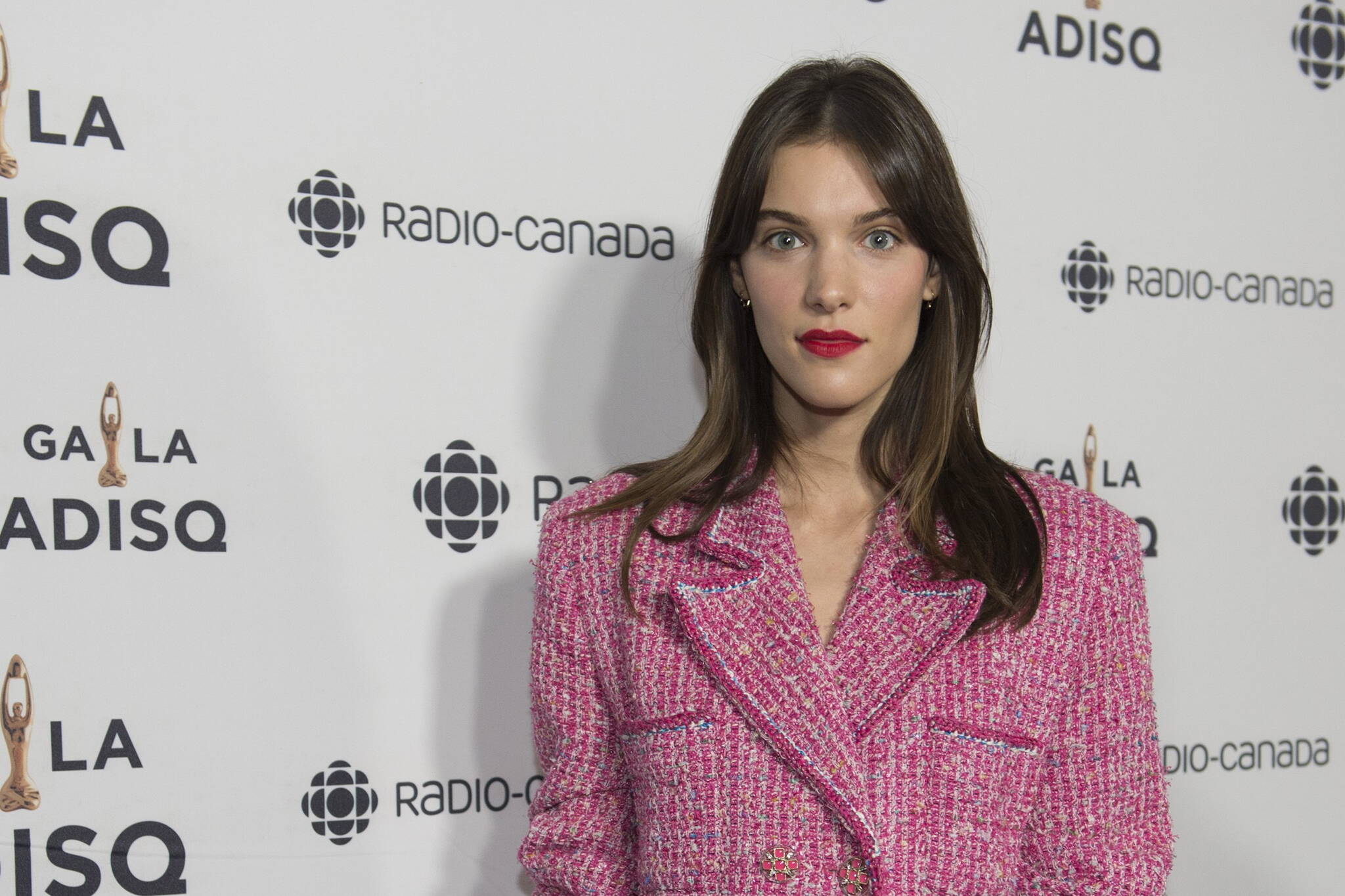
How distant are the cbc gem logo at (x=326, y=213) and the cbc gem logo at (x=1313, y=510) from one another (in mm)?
1486

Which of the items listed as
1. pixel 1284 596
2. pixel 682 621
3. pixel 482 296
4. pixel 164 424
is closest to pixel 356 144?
pixel 482 296

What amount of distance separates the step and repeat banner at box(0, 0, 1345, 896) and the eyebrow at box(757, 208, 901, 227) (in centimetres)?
46

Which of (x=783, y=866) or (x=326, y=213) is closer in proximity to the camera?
(x=783, y=866)

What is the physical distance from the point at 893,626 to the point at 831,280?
0.34 metres

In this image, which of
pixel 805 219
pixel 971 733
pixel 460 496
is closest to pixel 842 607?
pixel 971 733

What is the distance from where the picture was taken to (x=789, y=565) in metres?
1.25

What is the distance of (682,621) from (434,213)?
68 cm

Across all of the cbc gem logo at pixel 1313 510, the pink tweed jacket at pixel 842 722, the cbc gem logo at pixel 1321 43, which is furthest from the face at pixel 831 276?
the cbc gem logo at pixel 1321 43

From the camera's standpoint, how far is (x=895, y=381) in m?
1.35

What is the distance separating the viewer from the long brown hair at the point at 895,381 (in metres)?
1.23

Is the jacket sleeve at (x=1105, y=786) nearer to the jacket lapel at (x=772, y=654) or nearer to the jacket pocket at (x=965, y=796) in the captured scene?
the jacket pocket at (x=965, y=796)

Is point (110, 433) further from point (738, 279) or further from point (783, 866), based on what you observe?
point (783, 866)

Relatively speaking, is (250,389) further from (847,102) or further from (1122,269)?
(1122,269)

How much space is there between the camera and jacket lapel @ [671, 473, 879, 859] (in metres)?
1.13
